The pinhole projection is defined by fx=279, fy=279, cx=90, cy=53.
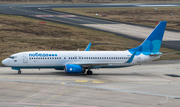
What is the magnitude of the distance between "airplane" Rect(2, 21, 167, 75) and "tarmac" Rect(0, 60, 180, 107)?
5.23 ft

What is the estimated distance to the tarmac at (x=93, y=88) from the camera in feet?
102

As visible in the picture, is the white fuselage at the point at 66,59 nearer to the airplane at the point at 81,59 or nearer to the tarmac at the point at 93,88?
the airplane at the point at 81,59

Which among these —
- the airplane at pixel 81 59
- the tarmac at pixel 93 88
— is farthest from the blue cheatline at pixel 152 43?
the tarmac at pixel 93 88

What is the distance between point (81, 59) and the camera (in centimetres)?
4875

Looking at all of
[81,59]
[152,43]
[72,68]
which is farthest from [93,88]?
[152,43]

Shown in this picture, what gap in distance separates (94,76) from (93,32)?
5081cm

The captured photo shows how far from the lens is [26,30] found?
304ft

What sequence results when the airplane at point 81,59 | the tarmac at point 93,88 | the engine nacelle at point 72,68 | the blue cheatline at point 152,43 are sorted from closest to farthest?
the tarmac at point 93,88, the engine nacelle at point 72,68, the airplane at point 81,59, the blue cheatline at point 152,43

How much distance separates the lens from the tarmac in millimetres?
31141

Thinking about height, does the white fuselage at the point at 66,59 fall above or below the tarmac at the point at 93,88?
above

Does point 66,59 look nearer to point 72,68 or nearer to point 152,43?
point 72,68

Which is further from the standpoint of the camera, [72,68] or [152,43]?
[152,43]

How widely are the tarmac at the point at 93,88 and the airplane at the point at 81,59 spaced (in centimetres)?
160

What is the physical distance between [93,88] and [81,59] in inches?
449
